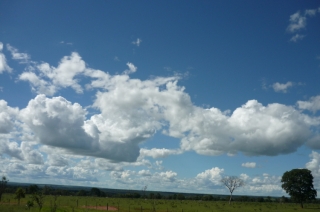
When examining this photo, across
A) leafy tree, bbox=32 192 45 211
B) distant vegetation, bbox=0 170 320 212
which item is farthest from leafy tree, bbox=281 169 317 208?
leafy tree, bbox=32 192 45 211

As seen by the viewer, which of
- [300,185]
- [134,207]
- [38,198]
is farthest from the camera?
[300,185]

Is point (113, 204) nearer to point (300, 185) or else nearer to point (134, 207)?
point (134, 207)

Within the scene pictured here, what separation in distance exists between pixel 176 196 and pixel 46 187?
10012 centimetres

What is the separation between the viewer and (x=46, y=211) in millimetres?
39812

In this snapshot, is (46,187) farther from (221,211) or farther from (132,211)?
(221,211)

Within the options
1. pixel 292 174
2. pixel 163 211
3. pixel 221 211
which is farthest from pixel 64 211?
pixel 292 174

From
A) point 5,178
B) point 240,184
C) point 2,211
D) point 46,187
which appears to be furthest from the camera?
point 240,184

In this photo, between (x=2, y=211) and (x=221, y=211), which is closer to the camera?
(x=2, y=211)

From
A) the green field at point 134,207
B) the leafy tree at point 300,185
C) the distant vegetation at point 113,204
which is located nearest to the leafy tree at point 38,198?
the distant vegetation at point 113,204

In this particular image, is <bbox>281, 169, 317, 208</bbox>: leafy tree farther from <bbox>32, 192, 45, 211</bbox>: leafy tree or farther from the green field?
<bbox>32, 192, 45, 211</bbox>: leafy tree

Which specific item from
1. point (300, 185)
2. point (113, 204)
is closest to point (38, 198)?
point (113, 204)

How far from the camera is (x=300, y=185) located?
7581 cm

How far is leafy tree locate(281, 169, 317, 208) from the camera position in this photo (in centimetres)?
7544

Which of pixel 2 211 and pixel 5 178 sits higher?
pixel 5 178
